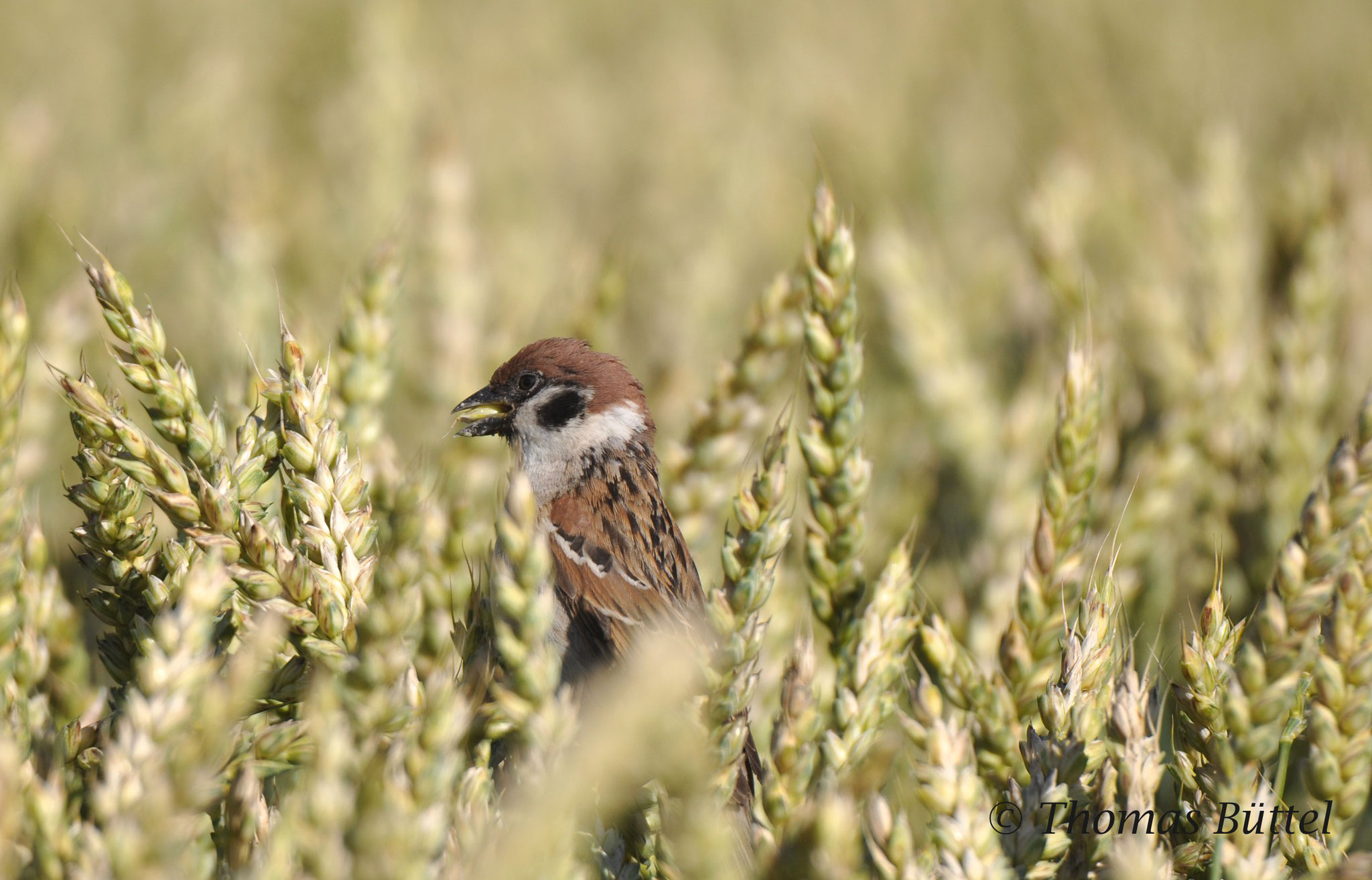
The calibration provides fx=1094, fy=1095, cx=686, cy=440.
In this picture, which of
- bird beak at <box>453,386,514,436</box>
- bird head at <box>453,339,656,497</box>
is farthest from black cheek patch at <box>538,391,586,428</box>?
bird beak at <box>453,386,514,436</box>

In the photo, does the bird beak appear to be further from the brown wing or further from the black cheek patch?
the brown wing

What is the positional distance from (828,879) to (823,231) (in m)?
0.89

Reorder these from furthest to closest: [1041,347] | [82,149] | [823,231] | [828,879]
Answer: [82,149] < [1041,347] < [823,231] < [828,879]

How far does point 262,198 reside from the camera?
266cm

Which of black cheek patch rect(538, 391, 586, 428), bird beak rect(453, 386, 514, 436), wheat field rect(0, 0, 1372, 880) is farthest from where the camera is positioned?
black cheek patch rect(538, 391, 586, 428)

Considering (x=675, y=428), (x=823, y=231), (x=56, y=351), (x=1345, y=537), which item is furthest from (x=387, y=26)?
(x=1345, y=537)

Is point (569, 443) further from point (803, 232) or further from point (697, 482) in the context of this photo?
point (803, 232)

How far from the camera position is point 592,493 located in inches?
101

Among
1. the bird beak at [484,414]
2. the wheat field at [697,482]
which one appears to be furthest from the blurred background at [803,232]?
the bird beak at [484,414]

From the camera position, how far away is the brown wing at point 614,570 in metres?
2.30

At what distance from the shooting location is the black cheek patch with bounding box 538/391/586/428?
251 cm

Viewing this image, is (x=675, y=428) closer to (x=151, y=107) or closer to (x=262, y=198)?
(x=262, y=198)

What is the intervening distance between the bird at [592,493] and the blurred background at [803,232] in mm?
131

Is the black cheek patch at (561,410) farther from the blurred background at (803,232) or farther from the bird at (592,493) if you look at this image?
the blurred background at (803,232)
